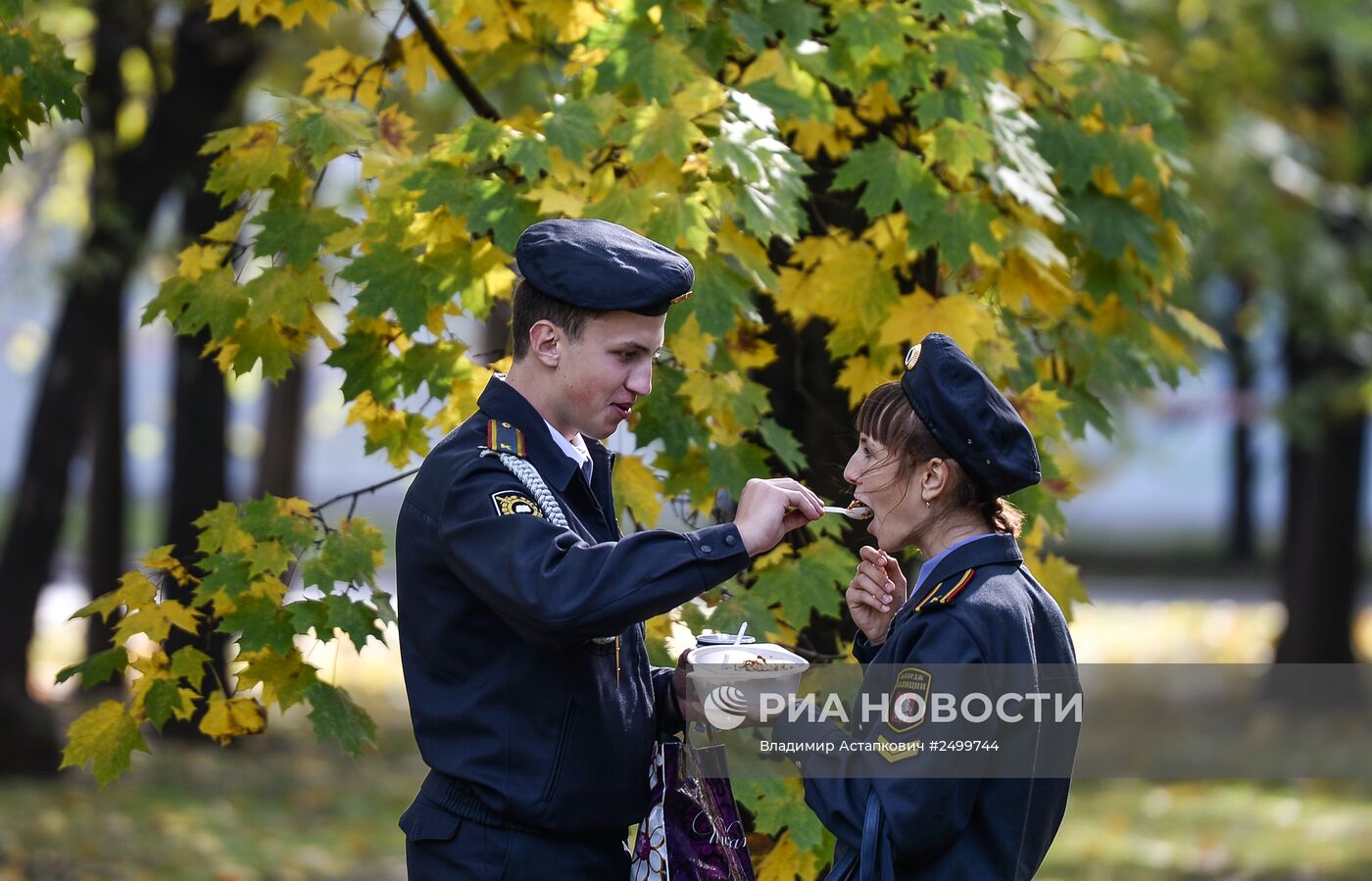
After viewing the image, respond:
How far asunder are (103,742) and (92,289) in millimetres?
6126

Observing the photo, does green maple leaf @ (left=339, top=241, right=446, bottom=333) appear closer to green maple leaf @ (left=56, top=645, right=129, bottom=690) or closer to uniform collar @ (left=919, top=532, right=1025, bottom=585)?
green maple leaf @ (left=56, top=645, right=129, bottom=690)

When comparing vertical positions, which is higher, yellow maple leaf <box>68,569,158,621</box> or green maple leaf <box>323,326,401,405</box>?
green maple leaf <box>323,326,401,405</box>

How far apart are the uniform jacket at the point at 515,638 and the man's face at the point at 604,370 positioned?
0.25 ft

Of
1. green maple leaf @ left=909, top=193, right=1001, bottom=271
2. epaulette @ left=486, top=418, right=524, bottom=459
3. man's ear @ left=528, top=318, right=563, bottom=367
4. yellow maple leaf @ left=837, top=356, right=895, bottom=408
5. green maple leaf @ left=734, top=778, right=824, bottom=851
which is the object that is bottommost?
green maple leaf @ left=734, top=778, right=824, bottom=851

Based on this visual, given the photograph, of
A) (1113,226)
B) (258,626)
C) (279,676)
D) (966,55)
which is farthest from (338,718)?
(1113,226)

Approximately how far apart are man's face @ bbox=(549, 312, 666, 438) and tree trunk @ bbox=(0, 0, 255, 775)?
711 cm

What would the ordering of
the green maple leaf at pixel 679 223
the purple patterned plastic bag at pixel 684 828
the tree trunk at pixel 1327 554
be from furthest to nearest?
the tree trunk at pixel 1327 554
the green maple leaf at pixel 679 223
the purple patterned plastic bag at pixel 684 828

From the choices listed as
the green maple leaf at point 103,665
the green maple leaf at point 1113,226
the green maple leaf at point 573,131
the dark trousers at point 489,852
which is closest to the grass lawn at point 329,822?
the green maple leaf at point 103,665

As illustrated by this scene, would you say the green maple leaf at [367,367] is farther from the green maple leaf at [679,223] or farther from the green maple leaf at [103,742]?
A: the green maple leaf at [103,742]

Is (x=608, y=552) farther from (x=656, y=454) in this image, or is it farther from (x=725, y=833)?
(x=656, y=454)

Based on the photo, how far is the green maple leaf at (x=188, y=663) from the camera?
4.10 meters

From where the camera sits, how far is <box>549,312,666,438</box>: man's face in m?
2.81

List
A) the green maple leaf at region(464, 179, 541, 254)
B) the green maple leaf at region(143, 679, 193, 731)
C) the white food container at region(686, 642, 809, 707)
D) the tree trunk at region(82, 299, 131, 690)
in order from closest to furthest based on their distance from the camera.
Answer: the white food container at region(686, 642, 809, 707), the green maple leaf at region(464, 179, 541, 254), the green maple leaf at region(143, 679, 193, 731), the tree trunk at region(82, 299, 131, 690)

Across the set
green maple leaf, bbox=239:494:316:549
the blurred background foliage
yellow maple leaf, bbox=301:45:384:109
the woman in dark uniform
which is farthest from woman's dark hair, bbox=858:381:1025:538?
yellow maple leaf, bbox=301:45:384:109
